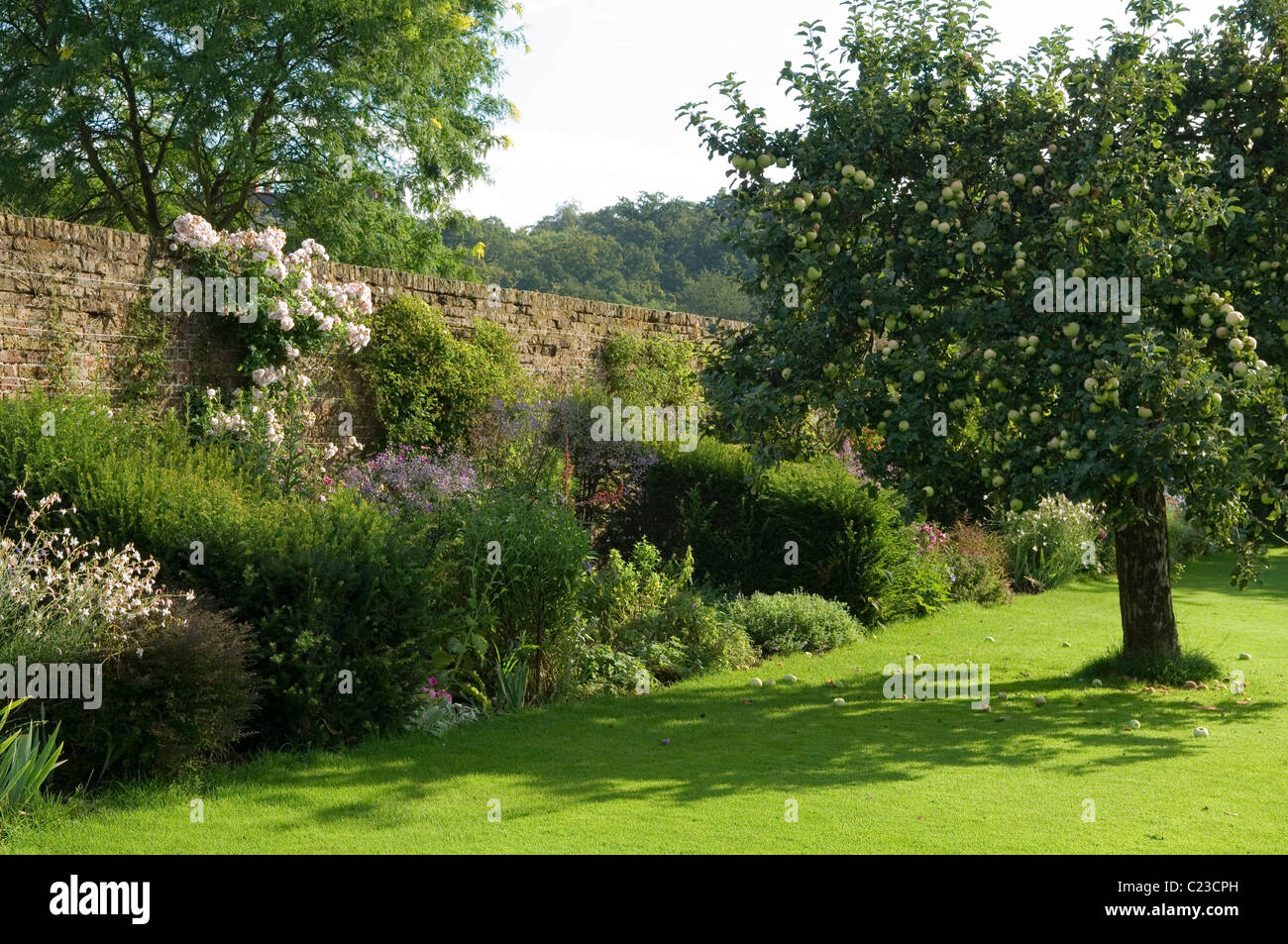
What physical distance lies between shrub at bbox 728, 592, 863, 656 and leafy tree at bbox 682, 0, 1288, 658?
197cm

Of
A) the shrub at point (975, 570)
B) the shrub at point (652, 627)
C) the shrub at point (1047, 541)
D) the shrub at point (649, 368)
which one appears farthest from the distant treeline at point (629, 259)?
the shrub at point (652, 627)

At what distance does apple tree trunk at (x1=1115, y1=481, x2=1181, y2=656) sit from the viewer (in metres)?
8.57

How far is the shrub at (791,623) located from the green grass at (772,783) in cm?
88

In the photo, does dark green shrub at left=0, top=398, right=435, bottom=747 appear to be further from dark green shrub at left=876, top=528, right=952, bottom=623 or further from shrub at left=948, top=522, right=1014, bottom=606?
shrub at left=948, top=522, right=1014, bottom=606

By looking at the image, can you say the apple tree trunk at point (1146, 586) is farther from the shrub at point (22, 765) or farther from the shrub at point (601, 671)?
the shrub at point (22, 765)

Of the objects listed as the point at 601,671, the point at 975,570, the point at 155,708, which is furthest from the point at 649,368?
the point at 155,708

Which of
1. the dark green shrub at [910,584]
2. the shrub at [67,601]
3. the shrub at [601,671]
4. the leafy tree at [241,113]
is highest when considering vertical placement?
the leafy tree at [241,113]

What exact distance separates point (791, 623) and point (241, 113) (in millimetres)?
12545

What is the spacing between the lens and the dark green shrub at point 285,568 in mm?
6035

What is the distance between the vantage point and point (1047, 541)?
14680 mm

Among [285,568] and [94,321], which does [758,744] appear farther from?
[94,321]

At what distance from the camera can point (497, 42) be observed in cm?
2255

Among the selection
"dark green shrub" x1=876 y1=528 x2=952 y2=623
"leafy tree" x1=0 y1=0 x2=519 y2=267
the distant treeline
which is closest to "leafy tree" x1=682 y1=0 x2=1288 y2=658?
"dark green shrub" x1=876 y1=528 x2=952 y2=623

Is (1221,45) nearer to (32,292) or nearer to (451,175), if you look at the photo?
(32,292)
